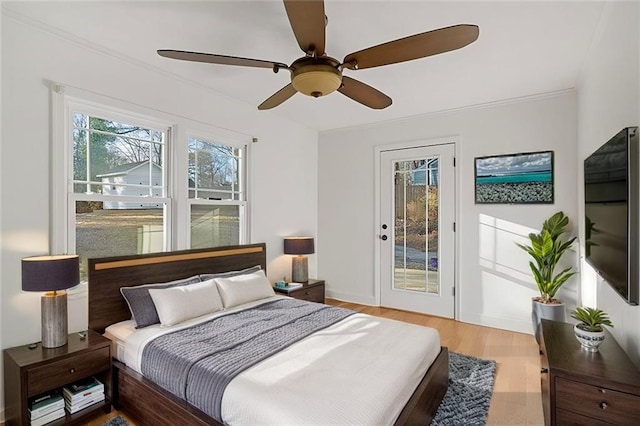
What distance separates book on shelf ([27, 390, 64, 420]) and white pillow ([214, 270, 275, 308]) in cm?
120

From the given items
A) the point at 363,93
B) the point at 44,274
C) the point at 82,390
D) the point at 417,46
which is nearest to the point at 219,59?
the point at 363,93

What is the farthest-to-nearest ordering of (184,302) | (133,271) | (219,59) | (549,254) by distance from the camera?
(549,254)
(133,271)
(184,302)
(219,59)

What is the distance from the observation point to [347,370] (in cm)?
175

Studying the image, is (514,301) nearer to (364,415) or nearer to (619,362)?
(619,362)

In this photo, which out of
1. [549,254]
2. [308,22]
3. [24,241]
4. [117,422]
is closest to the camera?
[308,22]

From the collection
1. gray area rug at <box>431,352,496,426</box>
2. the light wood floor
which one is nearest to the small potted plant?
the light wood floor

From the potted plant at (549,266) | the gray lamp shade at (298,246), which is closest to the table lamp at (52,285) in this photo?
the gray lamp shade at (298,246)

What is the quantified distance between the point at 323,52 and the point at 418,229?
3055 mm

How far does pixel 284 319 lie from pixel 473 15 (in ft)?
8.16

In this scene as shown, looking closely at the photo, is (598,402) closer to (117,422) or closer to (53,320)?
(117,422)

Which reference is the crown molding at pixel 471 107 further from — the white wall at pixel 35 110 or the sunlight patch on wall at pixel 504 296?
the white wall at pixel 35 110

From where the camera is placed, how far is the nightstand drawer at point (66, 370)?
192 centimetres

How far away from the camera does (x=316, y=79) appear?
1909 mm

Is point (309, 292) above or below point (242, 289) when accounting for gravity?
below
